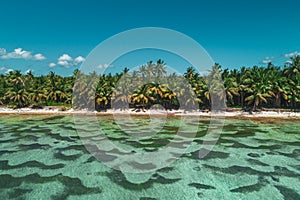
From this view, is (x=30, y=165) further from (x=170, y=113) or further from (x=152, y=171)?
(x=170, y=113)

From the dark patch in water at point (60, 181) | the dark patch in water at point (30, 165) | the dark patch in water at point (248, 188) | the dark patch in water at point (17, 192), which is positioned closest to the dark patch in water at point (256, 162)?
the dark patch in water at point (248, 188)

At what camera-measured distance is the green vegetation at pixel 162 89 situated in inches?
1761

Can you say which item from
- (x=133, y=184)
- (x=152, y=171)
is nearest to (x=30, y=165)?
(x=133, y=184)

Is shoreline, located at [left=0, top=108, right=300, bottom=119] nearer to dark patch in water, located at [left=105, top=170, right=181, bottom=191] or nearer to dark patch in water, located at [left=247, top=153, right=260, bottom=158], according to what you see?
dark patch in water, located at [left=247, top=153, right=260, bottom=158]

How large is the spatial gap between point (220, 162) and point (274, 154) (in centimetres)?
528

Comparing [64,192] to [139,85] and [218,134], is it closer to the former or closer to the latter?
[218,134]

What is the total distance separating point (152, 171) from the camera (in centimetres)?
1546

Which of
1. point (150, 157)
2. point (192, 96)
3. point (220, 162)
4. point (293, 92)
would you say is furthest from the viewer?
point (192, 96)

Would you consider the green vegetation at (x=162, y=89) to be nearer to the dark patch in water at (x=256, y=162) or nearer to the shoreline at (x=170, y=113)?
the shoreline at (x=170, y=113)

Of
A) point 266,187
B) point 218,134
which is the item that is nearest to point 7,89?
point 218,134

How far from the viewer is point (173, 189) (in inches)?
501

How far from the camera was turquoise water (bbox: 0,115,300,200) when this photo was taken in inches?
482

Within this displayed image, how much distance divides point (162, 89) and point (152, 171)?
3351 cm

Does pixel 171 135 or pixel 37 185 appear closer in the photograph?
pixel 37 185
